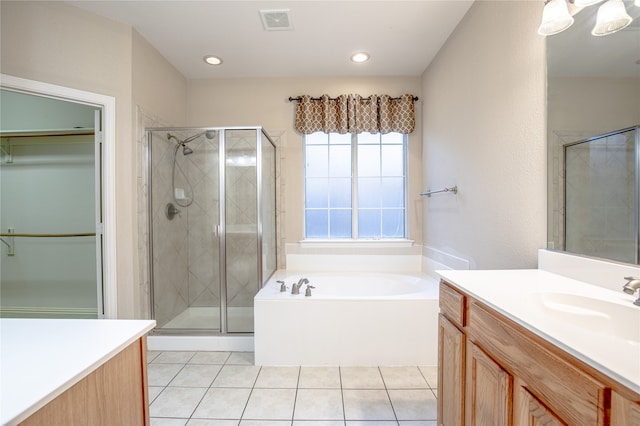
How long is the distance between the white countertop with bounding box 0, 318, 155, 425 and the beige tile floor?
106 cm

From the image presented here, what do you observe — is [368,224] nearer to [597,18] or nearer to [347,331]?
[347,331]

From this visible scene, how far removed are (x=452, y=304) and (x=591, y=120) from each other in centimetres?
93

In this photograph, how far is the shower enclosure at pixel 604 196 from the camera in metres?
0.95

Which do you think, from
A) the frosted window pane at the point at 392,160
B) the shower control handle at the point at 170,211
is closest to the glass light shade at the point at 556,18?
the frosted window pane at the point at 392,160

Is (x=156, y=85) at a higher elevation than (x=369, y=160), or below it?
higher

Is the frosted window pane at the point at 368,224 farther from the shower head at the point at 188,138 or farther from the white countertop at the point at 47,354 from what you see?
the white countertop at the point at 47,354

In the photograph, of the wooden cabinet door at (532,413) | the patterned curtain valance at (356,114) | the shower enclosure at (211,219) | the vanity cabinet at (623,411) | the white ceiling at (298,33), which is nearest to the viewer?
the vanity cabinet at (623,411)

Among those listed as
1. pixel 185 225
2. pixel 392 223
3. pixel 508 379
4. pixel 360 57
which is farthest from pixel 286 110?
pixel 508 379

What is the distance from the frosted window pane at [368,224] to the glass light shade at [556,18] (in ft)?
6.91

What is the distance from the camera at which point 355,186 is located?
3.09 m

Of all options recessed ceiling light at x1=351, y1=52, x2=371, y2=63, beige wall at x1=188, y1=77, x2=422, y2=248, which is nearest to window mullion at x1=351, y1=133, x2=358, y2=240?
beige wall at x1=188, y1=77, x2=422, y2=248

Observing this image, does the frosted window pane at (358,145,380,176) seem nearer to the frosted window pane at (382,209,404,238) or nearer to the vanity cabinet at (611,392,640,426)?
the frosted window pane at (382,209,404,238)

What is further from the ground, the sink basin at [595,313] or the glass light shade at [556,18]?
the glass light shade at [556,18]

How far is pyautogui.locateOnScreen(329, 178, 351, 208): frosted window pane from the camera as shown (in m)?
3.12
